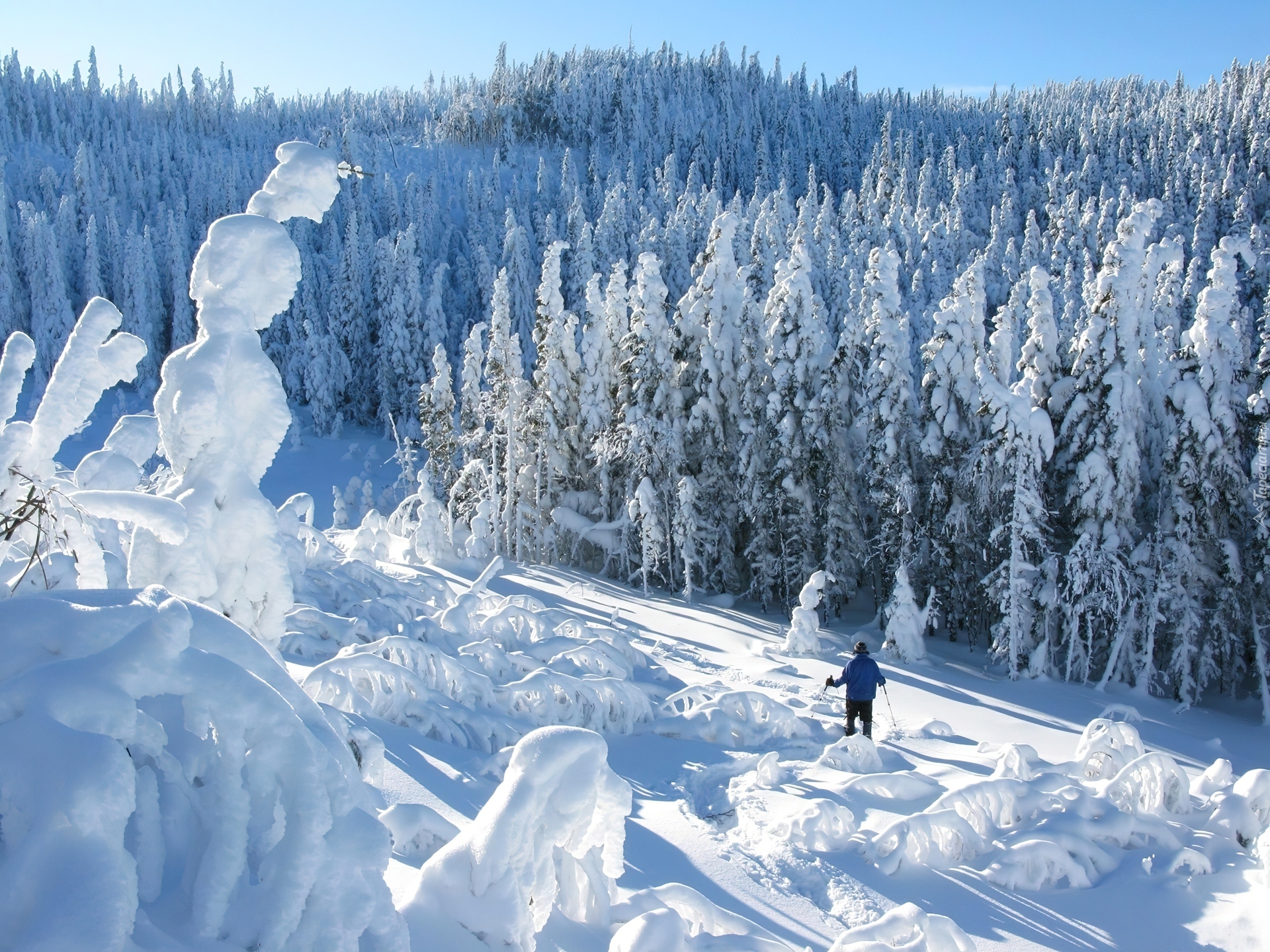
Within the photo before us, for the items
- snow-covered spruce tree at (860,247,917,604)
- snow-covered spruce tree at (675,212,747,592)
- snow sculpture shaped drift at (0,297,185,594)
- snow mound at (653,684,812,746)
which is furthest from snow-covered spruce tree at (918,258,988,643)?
snow sculpture shaped drift at (0,297,185,594)

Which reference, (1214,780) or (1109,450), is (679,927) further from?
(1109,450)

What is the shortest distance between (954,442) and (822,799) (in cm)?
1642

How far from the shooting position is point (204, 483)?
192 inches

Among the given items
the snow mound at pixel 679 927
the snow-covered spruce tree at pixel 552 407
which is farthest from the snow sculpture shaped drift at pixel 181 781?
the snow-covered spruce tree at pixel 552 407

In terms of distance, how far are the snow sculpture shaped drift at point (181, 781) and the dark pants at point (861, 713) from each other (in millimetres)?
9380

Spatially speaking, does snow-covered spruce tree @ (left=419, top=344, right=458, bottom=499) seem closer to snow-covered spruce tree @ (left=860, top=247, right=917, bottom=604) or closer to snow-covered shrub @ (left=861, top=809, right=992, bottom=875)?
snow-covered spruce tree @ (left=860, top=247, right=917, bottom=604)

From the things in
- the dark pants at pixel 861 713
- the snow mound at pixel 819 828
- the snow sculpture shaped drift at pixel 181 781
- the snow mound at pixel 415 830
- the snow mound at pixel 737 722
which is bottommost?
the snow mound at pixel 737 722

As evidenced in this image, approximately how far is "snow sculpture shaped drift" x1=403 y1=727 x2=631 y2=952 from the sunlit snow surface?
0.24 meters

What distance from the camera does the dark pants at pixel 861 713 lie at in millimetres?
11172

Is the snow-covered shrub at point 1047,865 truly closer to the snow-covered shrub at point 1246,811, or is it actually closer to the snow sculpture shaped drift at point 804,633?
the snow-covered shrub at point 1246,811

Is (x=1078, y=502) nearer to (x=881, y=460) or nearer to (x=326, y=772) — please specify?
(x=881, y=460)

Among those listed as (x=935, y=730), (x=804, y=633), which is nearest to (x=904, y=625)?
(x=804, y=633)

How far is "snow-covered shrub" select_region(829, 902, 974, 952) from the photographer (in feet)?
15.5

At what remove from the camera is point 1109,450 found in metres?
19.3
